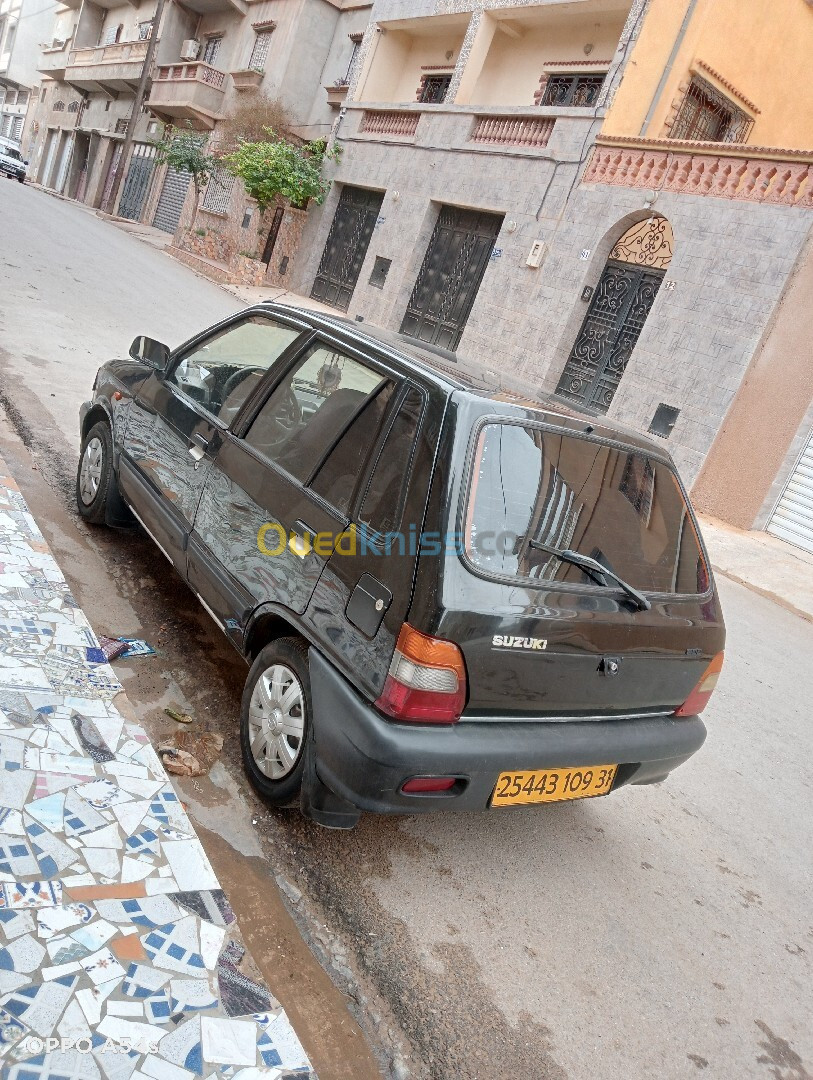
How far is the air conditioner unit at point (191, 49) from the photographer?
31297 mm

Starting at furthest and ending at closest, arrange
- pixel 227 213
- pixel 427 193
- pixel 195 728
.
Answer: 1. pixel 227 213
2. pixel 427 193
3. pixel 195 728

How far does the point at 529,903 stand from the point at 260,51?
30.6 meters

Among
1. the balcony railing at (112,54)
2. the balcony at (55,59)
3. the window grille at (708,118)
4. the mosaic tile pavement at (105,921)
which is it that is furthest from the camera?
the balcony at (55,59)

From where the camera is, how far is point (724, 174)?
12.3m

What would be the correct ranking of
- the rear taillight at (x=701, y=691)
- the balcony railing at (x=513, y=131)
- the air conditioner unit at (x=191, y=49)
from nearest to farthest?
the rear taillight at (x=701, y=691) < the balcony railing at (x=513, y=131) < the air conditioner unit at (x=191, y=49)

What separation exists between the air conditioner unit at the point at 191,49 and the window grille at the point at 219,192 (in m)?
8.48

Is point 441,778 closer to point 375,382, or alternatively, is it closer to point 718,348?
point 375,382

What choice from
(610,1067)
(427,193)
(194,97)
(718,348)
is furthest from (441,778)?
(194,97)

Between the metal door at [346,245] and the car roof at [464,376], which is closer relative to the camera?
the car roof at [464,376]

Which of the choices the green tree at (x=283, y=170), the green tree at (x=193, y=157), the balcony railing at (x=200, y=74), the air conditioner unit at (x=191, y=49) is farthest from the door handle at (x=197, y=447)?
the air conditioner unit at (x=191, y=49)

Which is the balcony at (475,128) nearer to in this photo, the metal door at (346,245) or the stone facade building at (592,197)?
the stone facade building at (592,197)

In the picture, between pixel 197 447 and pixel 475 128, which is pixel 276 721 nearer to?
pixel 197 447

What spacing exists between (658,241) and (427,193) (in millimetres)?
6854

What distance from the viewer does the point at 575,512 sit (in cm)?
281
